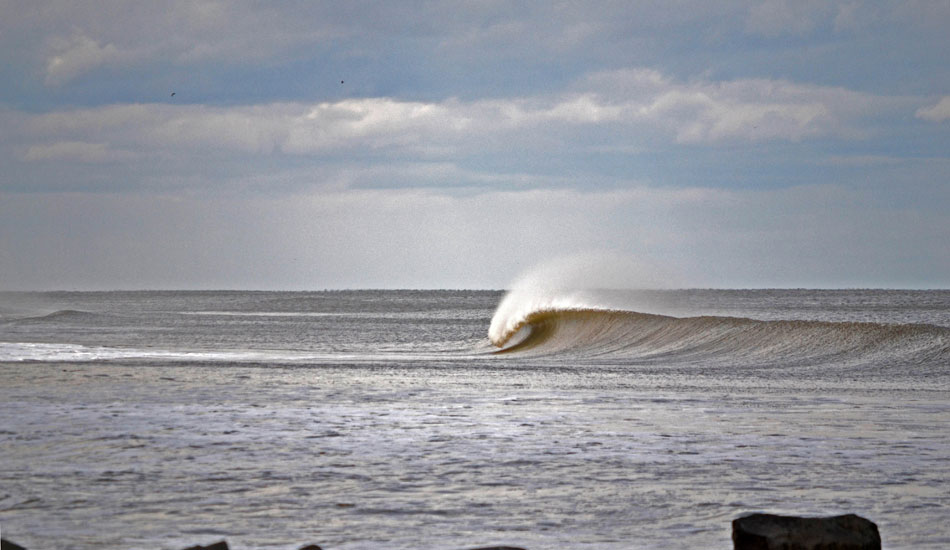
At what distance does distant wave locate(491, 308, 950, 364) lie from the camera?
20.0m

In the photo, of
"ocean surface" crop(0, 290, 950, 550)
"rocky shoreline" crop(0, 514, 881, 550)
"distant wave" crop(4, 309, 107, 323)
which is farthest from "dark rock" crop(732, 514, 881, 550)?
"distant wave" crop(4, 309, 107, 323)

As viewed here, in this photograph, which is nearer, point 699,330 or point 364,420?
point 364,420

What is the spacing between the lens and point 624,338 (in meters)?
27.3

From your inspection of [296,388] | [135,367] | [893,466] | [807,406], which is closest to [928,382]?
[807,406]

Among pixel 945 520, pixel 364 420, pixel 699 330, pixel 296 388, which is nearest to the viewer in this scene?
pixel 945 520

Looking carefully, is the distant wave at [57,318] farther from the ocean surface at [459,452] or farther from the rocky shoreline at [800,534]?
the rocky shoreline at [800,534]

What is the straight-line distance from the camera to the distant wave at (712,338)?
20.0m

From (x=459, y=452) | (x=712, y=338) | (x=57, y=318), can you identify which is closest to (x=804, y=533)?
(x=459, y=452)

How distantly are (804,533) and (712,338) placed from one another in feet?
68.4

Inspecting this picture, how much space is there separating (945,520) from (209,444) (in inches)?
220

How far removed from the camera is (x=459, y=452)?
805 cm

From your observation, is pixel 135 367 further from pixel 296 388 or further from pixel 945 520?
pixel 945 520

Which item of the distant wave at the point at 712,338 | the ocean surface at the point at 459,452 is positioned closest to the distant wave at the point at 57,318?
the distant wave at the point at 712,338

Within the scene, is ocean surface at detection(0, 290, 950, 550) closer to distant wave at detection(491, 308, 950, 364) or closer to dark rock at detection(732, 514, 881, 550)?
dark rock at detection(732, 514, 881, 550)
